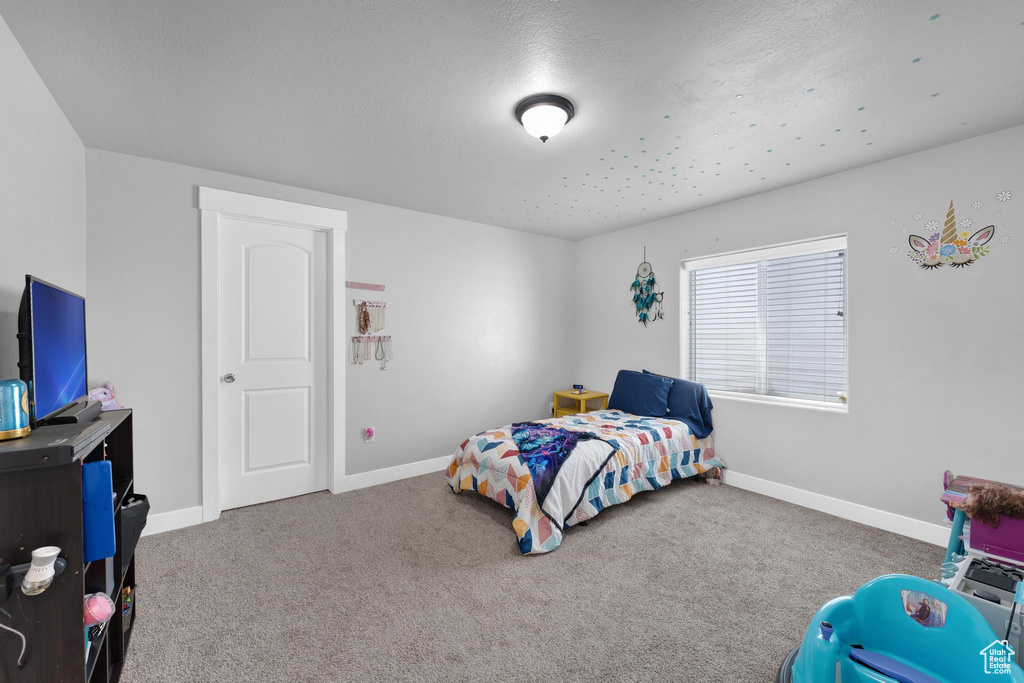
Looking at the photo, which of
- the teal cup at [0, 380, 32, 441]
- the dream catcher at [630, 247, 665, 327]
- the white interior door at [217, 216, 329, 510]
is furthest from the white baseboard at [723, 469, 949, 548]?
the teal cup at [0, 380, 32, 441]

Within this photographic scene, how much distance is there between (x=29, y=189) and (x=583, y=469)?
3.18m

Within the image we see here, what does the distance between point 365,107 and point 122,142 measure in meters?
1.66

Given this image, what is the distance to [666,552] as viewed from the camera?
106 inches

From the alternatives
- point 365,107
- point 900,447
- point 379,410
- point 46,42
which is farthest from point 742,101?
point 379,410

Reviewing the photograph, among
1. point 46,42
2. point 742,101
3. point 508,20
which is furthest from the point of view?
point 742,101

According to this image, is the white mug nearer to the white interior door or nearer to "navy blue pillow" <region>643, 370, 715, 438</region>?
the white interior door

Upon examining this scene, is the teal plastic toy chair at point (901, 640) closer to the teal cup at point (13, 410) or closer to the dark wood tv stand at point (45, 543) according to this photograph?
the dark wood tv stand at point (45, 543)

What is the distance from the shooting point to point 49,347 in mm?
1510

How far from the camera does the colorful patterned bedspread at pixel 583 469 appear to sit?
2.78 meters

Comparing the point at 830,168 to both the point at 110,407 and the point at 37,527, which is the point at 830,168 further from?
the point at 110,407

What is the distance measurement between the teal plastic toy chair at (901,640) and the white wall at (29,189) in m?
2.97

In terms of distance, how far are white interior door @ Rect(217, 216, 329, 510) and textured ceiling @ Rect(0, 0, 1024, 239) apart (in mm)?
575

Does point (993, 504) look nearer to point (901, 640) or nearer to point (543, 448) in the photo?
point (901, 640)

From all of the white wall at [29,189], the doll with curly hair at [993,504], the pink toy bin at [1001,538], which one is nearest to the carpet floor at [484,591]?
the pink toy bin at [1001,538]
